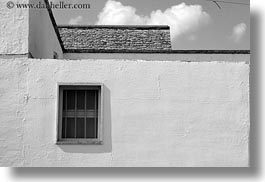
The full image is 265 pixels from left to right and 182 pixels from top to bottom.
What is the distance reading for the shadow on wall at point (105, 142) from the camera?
696 centimetres

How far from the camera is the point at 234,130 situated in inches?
280

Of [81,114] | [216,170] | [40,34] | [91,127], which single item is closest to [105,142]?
[91,127]

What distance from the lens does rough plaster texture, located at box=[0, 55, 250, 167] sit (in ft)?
22.6

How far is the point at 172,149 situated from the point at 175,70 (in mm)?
1355

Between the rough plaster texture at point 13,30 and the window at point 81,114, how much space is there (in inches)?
42.4

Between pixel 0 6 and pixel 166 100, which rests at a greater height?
pixel 0 6

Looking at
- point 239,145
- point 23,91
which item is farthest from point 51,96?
point 239,145

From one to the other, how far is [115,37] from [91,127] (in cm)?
1061

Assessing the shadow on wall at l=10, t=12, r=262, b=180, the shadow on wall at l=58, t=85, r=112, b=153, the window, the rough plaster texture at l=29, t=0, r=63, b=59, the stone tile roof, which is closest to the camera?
the shadow on wall at l=10, t=12, r=262, b=180

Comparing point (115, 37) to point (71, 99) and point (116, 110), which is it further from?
point (116, 110)

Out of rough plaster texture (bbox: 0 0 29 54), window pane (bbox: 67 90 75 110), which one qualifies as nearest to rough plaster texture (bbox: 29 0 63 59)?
rough plaster texture (bbox: 0 0 29 54)

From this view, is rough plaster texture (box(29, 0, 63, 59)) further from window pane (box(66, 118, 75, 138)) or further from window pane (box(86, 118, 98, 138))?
window pane (box(86, 118, 98, 138))

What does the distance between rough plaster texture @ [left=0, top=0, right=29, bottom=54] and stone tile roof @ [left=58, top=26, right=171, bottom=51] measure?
9.13m

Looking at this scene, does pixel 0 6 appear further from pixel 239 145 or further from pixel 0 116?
pixel 239 145
